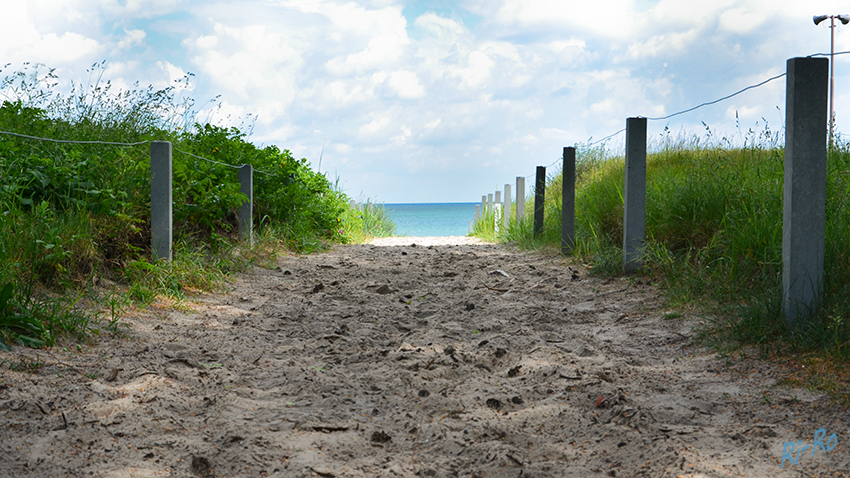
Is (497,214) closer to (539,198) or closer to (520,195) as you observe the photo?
(520,195)

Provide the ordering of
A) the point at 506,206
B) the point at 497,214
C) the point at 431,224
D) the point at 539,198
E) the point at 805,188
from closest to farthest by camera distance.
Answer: the point at 805,188, the point at 539,198, the point at 506,206, the point at 497,214, the point at 431,224

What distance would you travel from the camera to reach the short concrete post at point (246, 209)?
25.0 feet

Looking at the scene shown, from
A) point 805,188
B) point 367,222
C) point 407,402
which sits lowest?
point 407,402

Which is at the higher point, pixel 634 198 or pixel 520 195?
pixel 520 195

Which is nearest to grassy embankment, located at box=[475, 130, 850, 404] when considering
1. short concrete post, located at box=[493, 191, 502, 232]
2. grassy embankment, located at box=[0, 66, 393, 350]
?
grassy embankment, located at box=[0, 66, 393, 350]

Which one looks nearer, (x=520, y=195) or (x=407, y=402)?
(x=407, y=402)

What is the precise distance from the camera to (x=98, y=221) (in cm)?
472

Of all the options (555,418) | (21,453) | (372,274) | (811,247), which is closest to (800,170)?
(811,247)

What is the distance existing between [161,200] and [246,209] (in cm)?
251

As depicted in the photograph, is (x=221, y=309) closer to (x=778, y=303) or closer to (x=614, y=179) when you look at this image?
(x=778, y=303)

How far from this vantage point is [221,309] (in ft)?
15.4

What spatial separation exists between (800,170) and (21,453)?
363 centimetres

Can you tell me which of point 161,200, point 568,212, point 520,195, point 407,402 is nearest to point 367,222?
point 520,195

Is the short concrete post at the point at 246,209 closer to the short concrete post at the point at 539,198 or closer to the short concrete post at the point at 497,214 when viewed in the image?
the short concrete post at the point at 539,198
